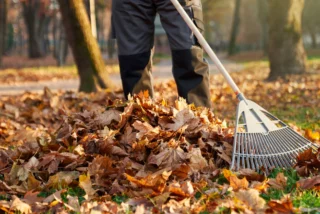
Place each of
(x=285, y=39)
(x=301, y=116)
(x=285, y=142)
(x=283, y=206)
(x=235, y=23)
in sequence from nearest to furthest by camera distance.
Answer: (x=283, y=206)
(x=285, y=142)
(x=301, y=116)
(x=285, y=39)
(x=235, y=23)

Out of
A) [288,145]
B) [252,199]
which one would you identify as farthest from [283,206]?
[288,145]

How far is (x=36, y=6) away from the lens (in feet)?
116

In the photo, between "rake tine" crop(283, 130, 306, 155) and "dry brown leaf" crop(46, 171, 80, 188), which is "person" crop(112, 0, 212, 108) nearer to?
"rake tine" crop(283, 130, 306, 155)

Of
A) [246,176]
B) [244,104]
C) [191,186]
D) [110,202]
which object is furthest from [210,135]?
[110,202]

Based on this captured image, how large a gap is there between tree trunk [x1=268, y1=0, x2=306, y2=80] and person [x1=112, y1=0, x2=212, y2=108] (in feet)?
23.4

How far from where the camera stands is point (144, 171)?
11.3 ft

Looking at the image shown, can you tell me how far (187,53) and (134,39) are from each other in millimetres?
455

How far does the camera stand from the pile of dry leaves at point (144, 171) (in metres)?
2.94

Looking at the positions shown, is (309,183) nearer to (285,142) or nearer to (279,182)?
(279,182)

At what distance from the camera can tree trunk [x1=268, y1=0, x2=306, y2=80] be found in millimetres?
11414

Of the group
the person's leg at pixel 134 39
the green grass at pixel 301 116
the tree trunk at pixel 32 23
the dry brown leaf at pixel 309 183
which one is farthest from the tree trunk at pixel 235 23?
the dry brown leaf at pixel 309 183

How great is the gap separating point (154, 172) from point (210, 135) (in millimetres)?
546

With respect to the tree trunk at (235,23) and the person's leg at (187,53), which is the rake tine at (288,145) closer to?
the person's leg at (187,53)

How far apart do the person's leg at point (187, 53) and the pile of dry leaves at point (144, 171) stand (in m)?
0.38
